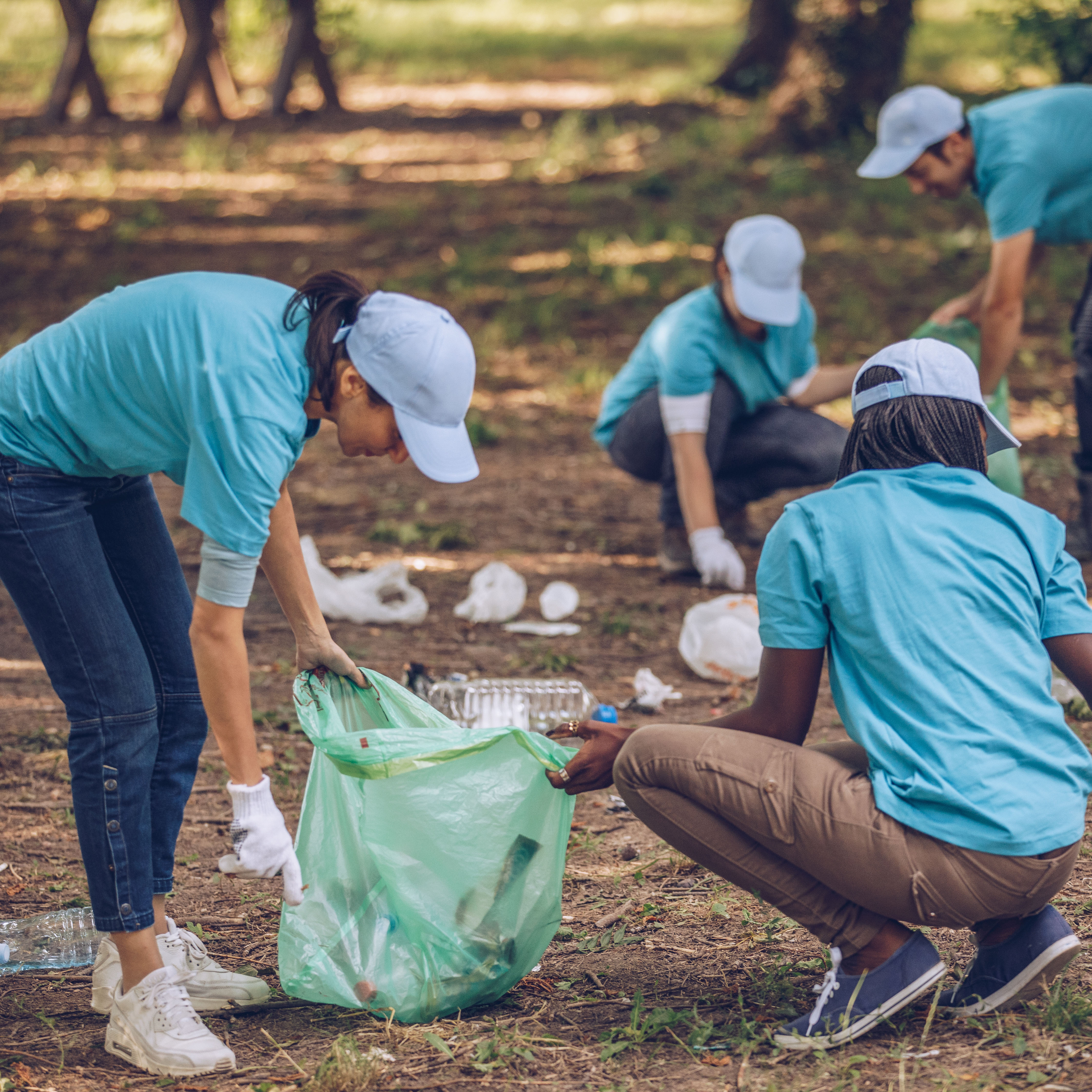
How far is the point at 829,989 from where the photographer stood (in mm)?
1937

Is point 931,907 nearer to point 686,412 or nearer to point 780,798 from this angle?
point 780,798

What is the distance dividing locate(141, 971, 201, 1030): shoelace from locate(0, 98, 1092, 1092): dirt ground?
0.31 ft

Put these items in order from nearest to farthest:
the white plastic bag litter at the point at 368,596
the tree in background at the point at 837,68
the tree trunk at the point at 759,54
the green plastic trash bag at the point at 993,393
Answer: the green plastic trash bag at the point at 993,393, the white plastic bag litter at the point at 368,596, the tree in background at the point at 837,68, the tree trunk at the point at 759,54

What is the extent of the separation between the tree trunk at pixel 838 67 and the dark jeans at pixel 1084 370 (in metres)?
4.87

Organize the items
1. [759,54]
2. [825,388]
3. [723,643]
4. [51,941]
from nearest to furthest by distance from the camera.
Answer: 1. [51,941]
2. [723,643]
3. [825,388]
4. [759,54]

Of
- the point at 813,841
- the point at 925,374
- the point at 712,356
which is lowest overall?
the point at 813,841

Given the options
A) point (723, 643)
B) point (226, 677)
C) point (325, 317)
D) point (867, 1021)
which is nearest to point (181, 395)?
point (325, 317)

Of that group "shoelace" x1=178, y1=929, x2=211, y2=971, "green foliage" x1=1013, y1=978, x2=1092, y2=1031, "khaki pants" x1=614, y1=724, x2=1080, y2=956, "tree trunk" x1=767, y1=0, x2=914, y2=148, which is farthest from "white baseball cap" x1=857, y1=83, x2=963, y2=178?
"tree trunk" x1=767, y1=0, x2=914, y2=148

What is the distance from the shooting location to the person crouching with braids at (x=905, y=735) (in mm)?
1774

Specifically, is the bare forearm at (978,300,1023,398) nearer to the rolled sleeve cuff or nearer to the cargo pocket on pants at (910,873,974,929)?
the rolled sleeve cuff

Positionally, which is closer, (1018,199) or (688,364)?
(1018,199)

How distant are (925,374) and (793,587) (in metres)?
0.36

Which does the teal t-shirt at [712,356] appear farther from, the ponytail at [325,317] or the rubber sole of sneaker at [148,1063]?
the rubber sole of sneaker at [148,1063]

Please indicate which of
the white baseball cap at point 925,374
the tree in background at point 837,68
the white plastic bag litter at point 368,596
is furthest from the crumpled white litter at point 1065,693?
the tree in background at point 837,68
